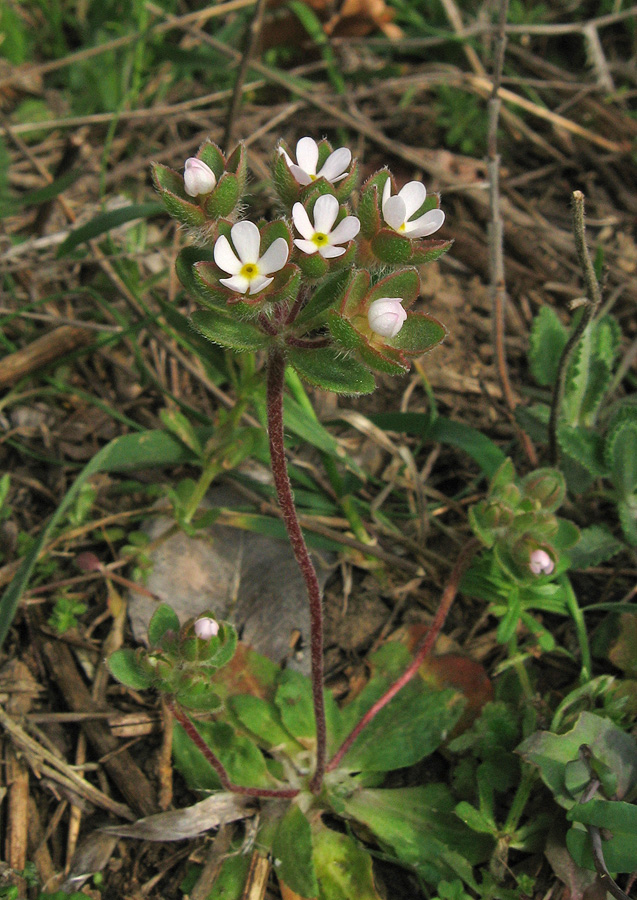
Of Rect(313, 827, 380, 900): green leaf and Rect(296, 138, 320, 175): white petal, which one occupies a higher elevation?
Rect(296, 138, 320, 175): white petal

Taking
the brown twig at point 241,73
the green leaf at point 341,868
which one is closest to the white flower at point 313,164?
the brown twig at point 241,73

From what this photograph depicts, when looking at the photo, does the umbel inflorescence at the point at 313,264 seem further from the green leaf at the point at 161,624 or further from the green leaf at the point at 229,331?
the green leaf at the point at 161,624

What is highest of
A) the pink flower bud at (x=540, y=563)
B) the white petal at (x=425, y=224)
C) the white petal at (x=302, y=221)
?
the white petal at (x=302, y=221)

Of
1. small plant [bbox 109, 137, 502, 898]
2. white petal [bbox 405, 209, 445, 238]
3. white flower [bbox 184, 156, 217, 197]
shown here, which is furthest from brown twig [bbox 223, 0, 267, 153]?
white petal [bbox 405, 209, 445, 238]

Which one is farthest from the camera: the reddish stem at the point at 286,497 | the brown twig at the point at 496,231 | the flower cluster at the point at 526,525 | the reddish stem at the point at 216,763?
the brown twig at the point at 496,231

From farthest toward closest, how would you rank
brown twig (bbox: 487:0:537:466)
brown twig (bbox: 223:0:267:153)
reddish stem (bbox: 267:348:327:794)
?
brown twig (bbox: 223:0:267:153) → brown twig (bbox: 487:0:537:466) → reddish stem (bbox: 267:348:327:794)

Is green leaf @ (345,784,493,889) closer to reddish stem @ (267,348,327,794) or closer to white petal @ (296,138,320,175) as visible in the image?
reddish stem @ (267,348,327,794)
